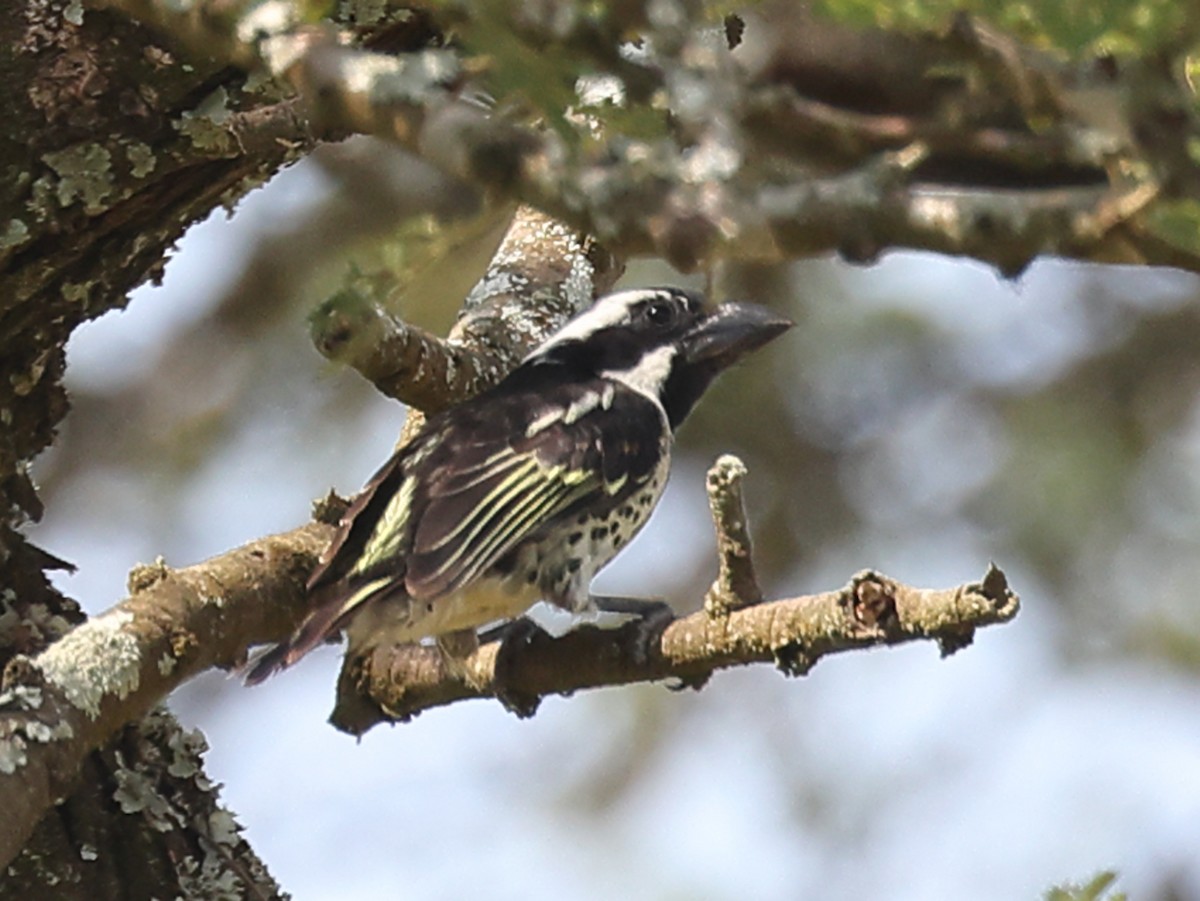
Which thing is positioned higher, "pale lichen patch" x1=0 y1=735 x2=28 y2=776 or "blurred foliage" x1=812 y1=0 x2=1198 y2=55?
"blurred foliage" x1=812 y1=0 x2=1198 y2=55

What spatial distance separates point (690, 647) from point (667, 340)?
5.28ft

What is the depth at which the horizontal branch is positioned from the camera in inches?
97.6

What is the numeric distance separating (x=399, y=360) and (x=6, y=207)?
801 millimetres

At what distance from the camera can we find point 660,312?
14.3 ft

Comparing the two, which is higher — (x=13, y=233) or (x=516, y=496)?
(x=13, y=233)

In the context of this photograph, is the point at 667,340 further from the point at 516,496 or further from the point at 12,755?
the point at 12,755

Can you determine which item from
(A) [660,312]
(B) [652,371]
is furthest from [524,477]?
(A) [660,312]

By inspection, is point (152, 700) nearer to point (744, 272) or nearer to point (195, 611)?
point (195, 611)

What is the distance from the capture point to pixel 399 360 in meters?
3.45

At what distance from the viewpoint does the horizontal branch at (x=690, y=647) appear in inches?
97.6

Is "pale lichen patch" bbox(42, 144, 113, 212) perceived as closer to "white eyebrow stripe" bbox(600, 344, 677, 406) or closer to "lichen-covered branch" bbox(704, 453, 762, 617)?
"lichen-covered branch" bbox(704, 453, 762, 617)

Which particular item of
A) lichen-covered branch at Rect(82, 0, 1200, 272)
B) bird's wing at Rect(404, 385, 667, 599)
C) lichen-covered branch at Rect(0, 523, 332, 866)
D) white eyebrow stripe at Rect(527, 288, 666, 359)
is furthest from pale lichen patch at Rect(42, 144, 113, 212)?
lichen-covered branch at Rect(82, 0, 1200, 272)

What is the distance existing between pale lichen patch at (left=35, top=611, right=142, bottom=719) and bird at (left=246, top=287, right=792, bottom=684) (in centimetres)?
40

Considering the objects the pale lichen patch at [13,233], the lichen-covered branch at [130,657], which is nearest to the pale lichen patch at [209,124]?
the pale lichen patch at [13,233]
